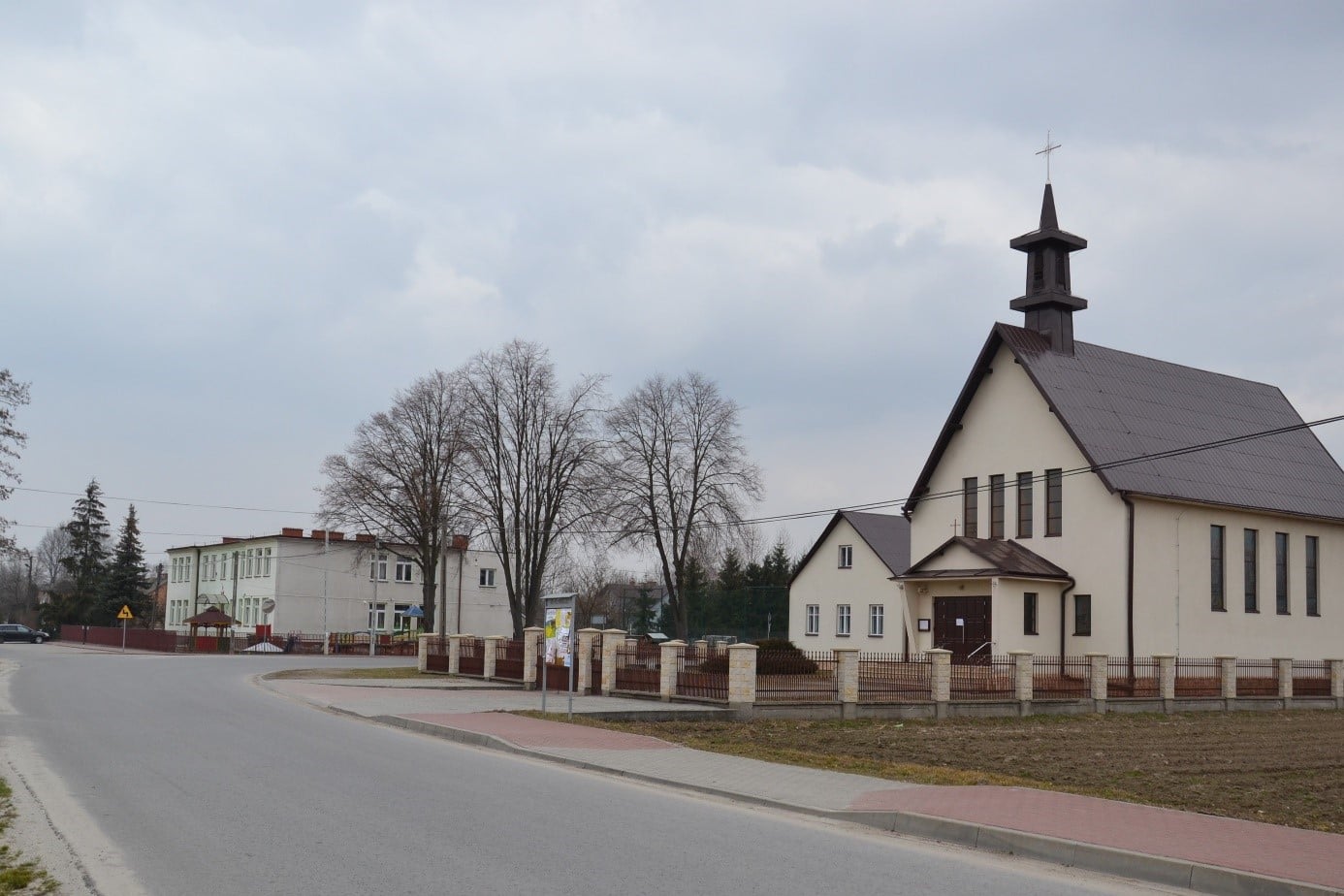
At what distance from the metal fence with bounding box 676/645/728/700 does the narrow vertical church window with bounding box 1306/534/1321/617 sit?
2518 centimetres

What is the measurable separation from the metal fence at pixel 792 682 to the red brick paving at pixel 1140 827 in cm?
1085

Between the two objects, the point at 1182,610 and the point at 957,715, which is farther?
the point at 1182,610

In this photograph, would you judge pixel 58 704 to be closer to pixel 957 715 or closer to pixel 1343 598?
pixel 957 715

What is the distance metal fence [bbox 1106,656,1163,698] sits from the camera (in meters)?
30.8

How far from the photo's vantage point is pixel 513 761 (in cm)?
1576

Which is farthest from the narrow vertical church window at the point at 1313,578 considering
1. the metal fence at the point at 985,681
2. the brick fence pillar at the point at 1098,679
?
the metal fence at the point at 985,681

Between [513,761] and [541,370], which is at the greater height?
[541,370]

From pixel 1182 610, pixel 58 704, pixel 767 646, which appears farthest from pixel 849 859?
pixel 1182 610

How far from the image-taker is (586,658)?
2839 centimetres

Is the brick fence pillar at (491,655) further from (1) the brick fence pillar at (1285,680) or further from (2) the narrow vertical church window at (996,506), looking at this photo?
(1) the brick fence pillar at (1285,680)

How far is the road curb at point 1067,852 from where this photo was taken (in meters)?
8.63

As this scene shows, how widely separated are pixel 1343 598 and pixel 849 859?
39.6m

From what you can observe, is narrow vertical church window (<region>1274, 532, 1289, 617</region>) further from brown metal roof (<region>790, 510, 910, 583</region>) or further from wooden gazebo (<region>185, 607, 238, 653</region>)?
wooden gazebo (<region>185, 607, 238, 653</region>)

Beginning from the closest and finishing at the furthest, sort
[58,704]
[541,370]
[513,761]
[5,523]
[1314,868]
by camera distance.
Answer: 1. [1314,868]
2. [513,761]
3. [58,704]
4. [5,523]
5. [541,370]
